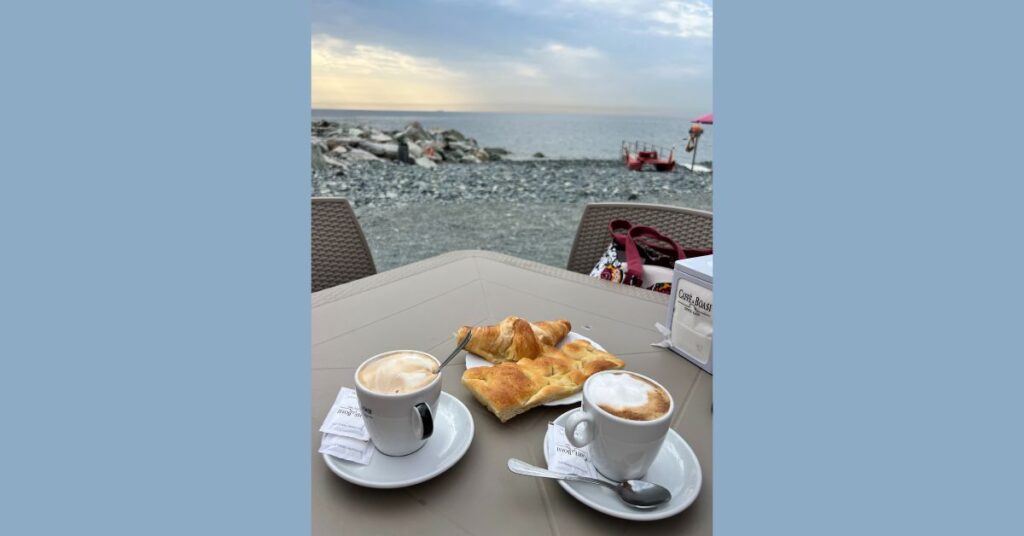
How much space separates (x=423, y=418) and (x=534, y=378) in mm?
198

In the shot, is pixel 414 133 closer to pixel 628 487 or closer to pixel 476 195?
pixel 476 195

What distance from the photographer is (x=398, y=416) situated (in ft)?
1.60

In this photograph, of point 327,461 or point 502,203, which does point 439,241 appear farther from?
point 327,461

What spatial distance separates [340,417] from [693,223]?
1.28 meters

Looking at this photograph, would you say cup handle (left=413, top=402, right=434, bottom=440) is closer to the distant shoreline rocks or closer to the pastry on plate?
the pastry on plate

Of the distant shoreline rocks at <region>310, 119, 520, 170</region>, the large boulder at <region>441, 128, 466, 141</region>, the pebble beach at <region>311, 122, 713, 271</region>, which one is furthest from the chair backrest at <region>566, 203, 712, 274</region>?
the large boulder at <region>441, 128, 466, 141</region>

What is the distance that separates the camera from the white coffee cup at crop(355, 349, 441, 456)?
19.0 inches

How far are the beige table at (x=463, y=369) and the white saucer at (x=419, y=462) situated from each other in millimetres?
13

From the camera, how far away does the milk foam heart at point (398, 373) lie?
0.51m

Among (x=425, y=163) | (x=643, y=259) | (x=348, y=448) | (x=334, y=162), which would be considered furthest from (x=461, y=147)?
(x=348, y=448)

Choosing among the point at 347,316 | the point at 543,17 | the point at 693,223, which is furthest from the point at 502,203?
the point at 347,316

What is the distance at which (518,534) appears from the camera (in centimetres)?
42

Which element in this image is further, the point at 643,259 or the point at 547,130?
the point at 547,130

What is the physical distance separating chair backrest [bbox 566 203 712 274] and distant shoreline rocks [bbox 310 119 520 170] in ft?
14.9
